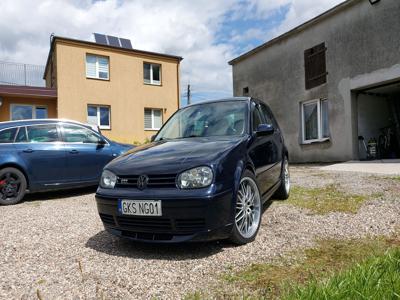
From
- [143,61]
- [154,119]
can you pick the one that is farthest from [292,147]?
[143,61]

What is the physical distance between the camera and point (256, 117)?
4.68 meters

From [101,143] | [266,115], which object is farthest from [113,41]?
[266,115]

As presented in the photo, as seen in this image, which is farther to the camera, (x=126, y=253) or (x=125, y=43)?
(x=125, y=43)

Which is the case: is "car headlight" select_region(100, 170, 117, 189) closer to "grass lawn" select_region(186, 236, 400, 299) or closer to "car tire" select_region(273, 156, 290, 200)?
"grass lawn" select_region(186, 236, 400, 299)

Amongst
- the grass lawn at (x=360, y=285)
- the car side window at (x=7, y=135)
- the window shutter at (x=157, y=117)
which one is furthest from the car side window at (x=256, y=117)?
the window shutter at (x=157, y=117)

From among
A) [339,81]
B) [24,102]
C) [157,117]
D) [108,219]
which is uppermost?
[24,102]

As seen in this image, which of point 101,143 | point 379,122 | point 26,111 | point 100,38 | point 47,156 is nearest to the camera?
point 47,156

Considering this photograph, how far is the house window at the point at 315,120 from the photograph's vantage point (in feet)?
43.0

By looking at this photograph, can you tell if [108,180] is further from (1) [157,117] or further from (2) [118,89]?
(1) [157,117]

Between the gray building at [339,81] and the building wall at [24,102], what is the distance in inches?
454

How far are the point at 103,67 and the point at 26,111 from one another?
477cm

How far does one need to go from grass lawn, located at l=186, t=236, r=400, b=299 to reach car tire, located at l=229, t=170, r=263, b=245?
19.4 inches

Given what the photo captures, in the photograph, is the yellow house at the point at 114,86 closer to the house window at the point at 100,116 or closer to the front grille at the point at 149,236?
the house window at the point at 100,116

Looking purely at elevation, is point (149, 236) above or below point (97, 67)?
below
